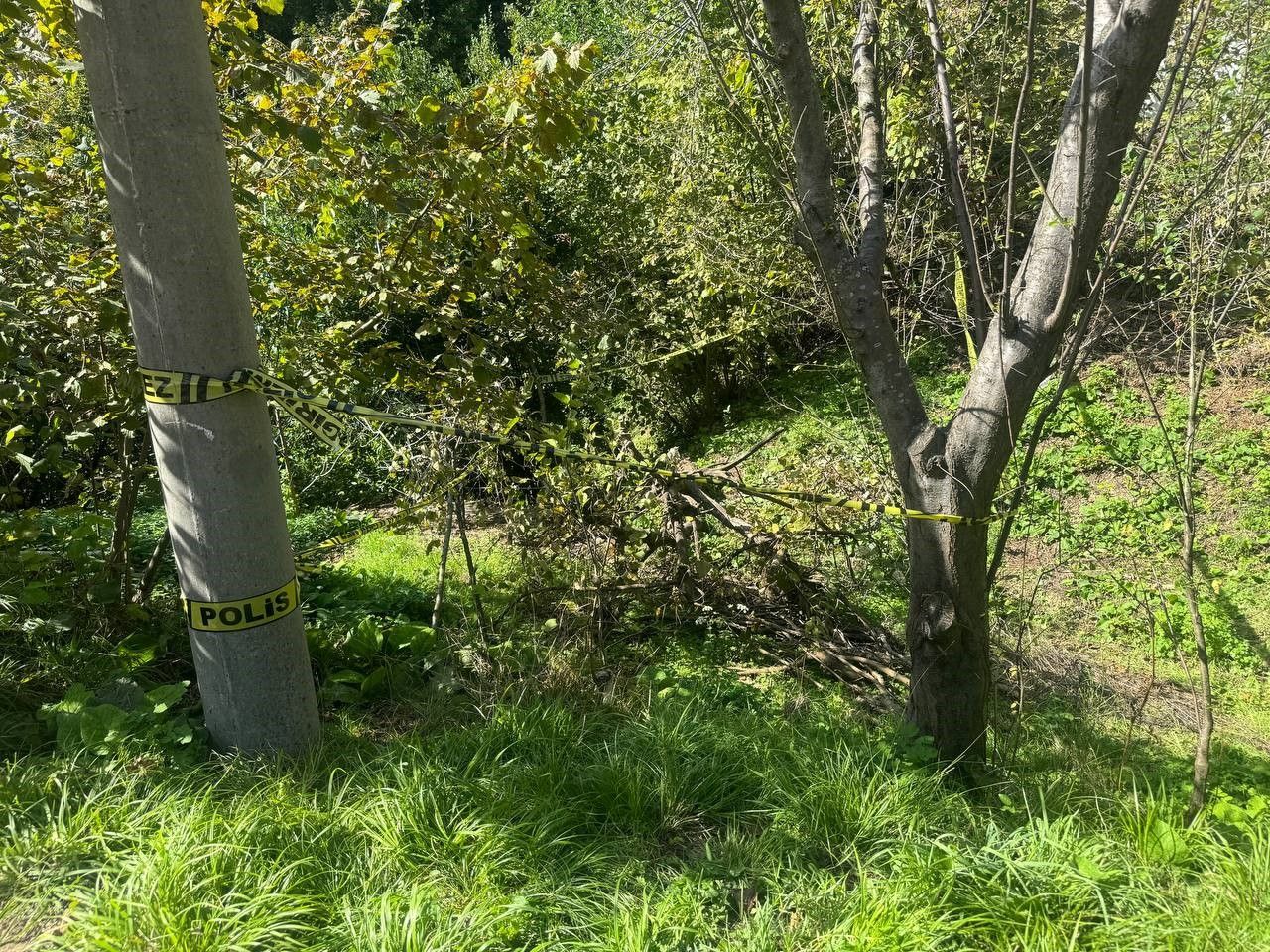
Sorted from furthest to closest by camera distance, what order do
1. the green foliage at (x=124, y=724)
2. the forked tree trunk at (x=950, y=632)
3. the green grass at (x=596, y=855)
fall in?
1. the forked tree trunk at (x=950, y=632)
2. the green foliage at (x=124, y=724)
3. the green grass at (x=596, y=855)

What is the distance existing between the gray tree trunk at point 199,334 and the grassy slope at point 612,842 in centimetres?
32

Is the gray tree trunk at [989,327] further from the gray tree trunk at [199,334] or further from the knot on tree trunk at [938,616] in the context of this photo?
the gray tree trunk at [199,334]

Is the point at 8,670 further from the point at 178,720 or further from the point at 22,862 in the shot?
the point at 22,862

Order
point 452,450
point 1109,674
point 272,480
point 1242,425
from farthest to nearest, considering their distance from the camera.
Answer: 1. point 1242,425
2. point 1109,674
3. point 452,450
4. point 272,480

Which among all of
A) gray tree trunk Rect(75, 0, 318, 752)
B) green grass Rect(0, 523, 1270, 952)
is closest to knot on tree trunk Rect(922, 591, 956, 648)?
green grass Rect(0, 523, 1270, 952)

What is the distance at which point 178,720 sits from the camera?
3037 millimetres

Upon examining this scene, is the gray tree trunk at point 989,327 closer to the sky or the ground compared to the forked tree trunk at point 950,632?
closer to the sky

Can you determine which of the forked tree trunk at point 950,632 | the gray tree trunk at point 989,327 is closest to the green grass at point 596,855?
the forked tree trunk at point 950,632

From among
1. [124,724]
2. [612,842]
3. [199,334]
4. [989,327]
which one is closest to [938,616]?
[989,327]

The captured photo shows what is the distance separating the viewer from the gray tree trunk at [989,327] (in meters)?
2.66

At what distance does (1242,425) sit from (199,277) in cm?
932

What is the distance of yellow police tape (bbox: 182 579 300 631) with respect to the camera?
287cm

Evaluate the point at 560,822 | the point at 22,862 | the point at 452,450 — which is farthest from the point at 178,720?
the point at 452,450

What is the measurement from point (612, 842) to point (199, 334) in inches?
83.1
